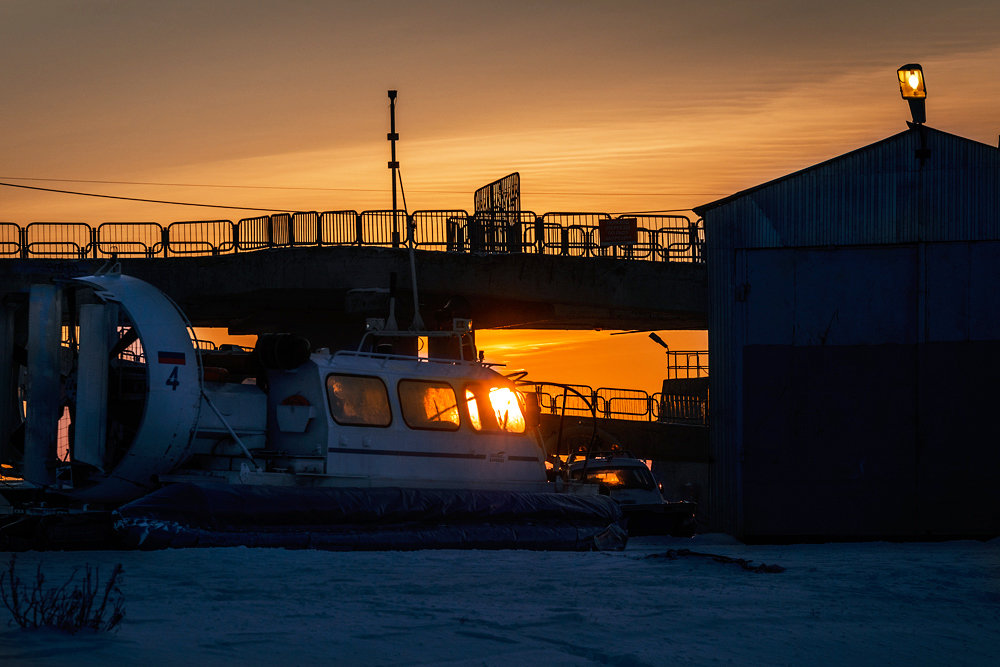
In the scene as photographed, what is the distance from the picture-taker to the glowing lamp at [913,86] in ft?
68.8

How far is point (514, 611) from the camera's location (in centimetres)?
933

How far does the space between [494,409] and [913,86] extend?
32.9 ft

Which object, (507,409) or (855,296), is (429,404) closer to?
(507,409)

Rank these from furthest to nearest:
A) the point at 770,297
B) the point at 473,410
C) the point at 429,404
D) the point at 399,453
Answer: the point at 770,297
the point at 473,410
the point at 429,404
the point at 399,453

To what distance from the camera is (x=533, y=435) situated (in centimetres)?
1723

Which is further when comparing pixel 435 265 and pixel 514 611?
pixel 435 265

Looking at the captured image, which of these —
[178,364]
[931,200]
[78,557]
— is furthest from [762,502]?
[78,557]

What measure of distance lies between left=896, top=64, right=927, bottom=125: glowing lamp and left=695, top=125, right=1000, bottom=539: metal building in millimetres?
2678

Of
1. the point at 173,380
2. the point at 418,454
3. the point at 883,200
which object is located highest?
the point at 883,200

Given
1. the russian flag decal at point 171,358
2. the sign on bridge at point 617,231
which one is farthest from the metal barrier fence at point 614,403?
the russian flag decal at point 171,358

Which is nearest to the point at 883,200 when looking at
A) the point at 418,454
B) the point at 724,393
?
the point at 724,393

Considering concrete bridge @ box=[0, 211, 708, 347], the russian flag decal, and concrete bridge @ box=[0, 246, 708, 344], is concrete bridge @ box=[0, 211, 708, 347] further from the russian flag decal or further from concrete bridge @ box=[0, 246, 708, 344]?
the russian flag decal

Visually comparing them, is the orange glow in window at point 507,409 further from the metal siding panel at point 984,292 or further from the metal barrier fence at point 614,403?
the metal barrier fence at point 614,403

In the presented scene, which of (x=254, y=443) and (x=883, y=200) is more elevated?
(x=883, y=200)
